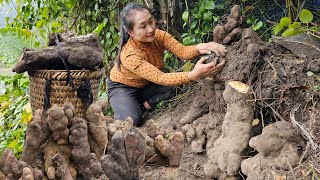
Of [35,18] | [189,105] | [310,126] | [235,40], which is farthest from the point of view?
[35,18]

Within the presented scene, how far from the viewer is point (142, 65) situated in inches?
148

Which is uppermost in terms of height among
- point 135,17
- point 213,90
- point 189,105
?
point 135,17

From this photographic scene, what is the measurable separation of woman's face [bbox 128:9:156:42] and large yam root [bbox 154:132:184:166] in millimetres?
1212

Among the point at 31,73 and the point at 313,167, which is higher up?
the point at 31,73

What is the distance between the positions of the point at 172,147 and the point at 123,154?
0.74 meters

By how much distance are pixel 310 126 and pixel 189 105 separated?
168cm

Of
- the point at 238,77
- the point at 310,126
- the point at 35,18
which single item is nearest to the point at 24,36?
the point at 35,18

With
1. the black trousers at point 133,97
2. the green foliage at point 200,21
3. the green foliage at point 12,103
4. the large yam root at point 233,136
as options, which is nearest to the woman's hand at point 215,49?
the large yam root at point 233,136

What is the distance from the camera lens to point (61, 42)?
2.99 m

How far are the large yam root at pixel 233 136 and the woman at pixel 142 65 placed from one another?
47cm

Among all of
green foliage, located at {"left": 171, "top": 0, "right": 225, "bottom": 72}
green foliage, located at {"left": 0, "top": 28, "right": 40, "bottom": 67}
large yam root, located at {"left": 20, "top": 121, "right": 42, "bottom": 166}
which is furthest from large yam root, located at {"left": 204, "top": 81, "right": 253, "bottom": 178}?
green foliage, located at {"left": 0, "top": 28, "right": 40, "bottom": 67}

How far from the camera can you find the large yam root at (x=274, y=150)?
7.86 ft

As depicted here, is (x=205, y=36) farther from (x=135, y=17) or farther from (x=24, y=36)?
(x=24, y=36)

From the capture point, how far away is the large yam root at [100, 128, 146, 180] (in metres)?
2.03
